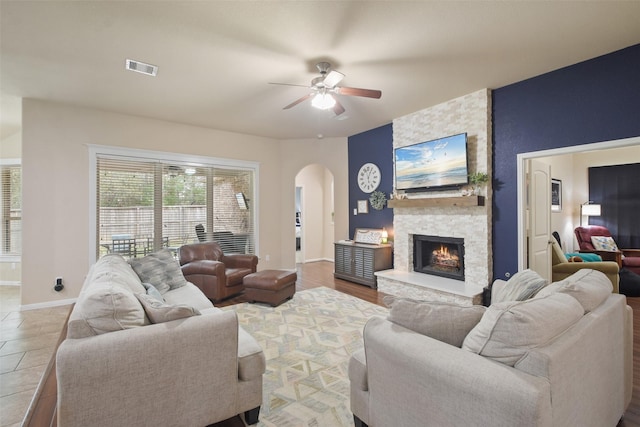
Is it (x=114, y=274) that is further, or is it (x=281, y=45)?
(x=281, y=45)

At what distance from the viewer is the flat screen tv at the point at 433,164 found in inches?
165

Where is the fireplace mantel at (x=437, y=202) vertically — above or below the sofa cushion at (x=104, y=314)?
above

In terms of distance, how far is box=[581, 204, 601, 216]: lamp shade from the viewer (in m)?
6.08

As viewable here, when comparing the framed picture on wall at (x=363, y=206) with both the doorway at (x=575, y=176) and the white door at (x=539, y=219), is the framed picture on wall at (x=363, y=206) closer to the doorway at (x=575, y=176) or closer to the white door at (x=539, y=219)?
the white door at (x=539, y=219)

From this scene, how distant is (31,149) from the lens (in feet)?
13.5

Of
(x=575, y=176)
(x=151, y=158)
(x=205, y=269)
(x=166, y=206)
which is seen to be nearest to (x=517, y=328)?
(x=205, y=269)

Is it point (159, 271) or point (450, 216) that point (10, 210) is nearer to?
point (159, 271)

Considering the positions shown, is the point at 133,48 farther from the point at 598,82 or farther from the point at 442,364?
the point at 598,82

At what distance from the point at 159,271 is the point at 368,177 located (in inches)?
161

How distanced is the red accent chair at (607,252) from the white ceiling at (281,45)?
12.8ft

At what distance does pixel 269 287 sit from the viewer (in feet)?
13.2

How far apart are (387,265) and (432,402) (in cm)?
415

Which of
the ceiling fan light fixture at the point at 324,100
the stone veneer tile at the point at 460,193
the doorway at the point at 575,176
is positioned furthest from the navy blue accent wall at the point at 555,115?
the ceiling fan light fixture at the point at 324,100

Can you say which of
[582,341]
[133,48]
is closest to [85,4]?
[133,48]
